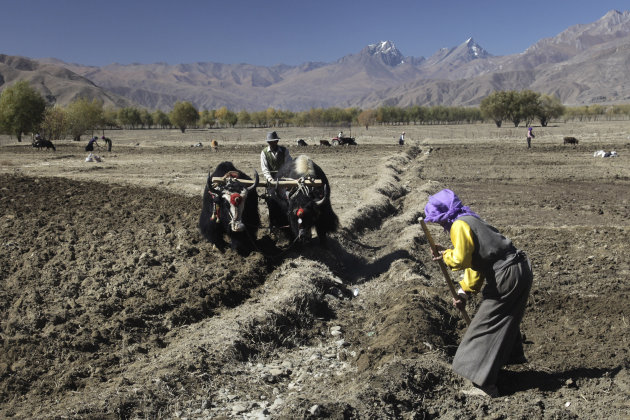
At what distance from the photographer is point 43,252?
888 cm

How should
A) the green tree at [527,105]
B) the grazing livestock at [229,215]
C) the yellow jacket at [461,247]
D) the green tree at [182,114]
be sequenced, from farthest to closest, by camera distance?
the green tree at [182,114] < the green tree at [527,105] < the grazing livestock at [229,215] < the yellow jacket at [461,247]

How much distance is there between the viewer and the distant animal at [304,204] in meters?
9.66

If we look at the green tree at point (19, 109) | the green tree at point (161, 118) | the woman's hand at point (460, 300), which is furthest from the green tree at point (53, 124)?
the green tree at point (161, 118)

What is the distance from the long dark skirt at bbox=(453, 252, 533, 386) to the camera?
481cm

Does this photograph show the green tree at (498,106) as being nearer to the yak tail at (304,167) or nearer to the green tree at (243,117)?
the green tree at (243,117)

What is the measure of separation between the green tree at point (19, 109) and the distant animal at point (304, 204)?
176ft

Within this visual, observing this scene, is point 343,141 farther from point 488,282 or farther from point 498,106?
point 498,106

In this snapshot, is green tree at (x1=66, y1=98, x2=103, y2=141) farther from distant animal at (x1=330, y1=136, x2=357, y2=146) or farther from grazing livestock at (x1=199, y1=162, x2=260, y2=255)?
grazing livestock at (x1=199, y1=162, x2=260, y2=255)

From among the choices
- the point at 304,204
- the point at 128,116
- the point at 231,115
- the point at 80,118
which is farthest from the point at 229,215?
the point at 231,115

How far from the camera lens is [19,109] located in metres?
54.5

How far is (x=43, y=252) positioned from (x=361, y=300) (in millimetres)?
5315

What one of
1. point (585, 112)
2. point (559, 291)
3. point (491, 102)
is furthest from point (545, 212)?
point (585, 112)

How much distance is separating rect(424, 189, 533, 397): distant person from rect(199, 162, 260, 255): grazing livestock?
190 inches

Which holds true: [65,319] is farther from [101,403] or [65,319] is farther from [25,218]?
[25,218]
